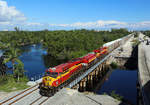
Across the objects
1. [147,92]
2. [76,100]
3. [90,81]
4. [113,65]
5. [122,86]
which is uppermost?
[147,92]

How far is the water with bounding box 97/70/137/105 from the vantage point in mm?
32322

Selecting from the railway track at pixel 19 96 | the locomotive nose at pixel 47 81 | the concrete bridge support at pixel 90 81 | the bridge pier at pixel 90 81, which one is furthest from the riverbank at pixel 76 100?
the bridge pier at pixel 90 81

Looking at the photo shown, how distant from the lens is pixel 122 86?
1476 inches

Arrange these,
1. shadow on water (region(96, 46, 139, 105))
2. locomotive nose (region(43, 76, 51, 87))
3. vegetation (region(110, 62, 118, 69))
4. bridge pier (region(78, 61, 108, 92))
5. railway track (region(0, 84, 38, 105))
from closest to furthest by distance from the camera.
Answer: railway track (region(0, 84, 38, 105)) → locomotive nose (region(43, 76, 51, 87)) → shadow on water (region(96, 46, 139, 105)) → bridge pier (region(78, 61, 108, 92)) → vegetation (region(110, 62, 118, 69))

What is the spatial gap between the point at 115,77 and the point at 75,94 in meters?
29.4

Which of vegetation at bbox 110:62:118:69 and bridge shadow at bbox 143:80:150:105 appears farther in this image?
vegetation at bbox 110:62:118:69

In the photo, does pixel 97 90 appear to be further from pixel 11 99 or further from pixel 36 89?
pixel 11 99

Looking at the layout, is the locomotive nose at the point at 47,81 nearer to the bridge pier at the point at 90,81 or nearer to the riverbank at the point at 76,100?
the riverbank at the point at 76,100

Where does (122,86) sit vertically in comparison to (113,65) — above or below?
below

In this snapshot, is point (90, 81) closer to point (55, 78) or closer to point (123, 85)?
point (123, 85)

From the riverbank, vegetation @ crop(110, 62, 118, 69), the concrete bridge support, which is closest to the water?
the concrete bridge support

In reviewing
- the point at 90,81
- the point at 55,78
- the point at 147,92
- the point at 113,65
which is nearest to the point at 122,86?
the point at 90,81

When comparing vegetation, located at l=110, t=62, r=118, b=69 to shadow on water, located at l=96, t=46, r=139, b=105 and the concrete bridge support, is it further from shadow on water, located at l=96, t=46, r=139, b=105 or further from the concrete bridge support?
the concrete bridge support

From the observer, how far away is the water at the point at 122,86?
32.3m
